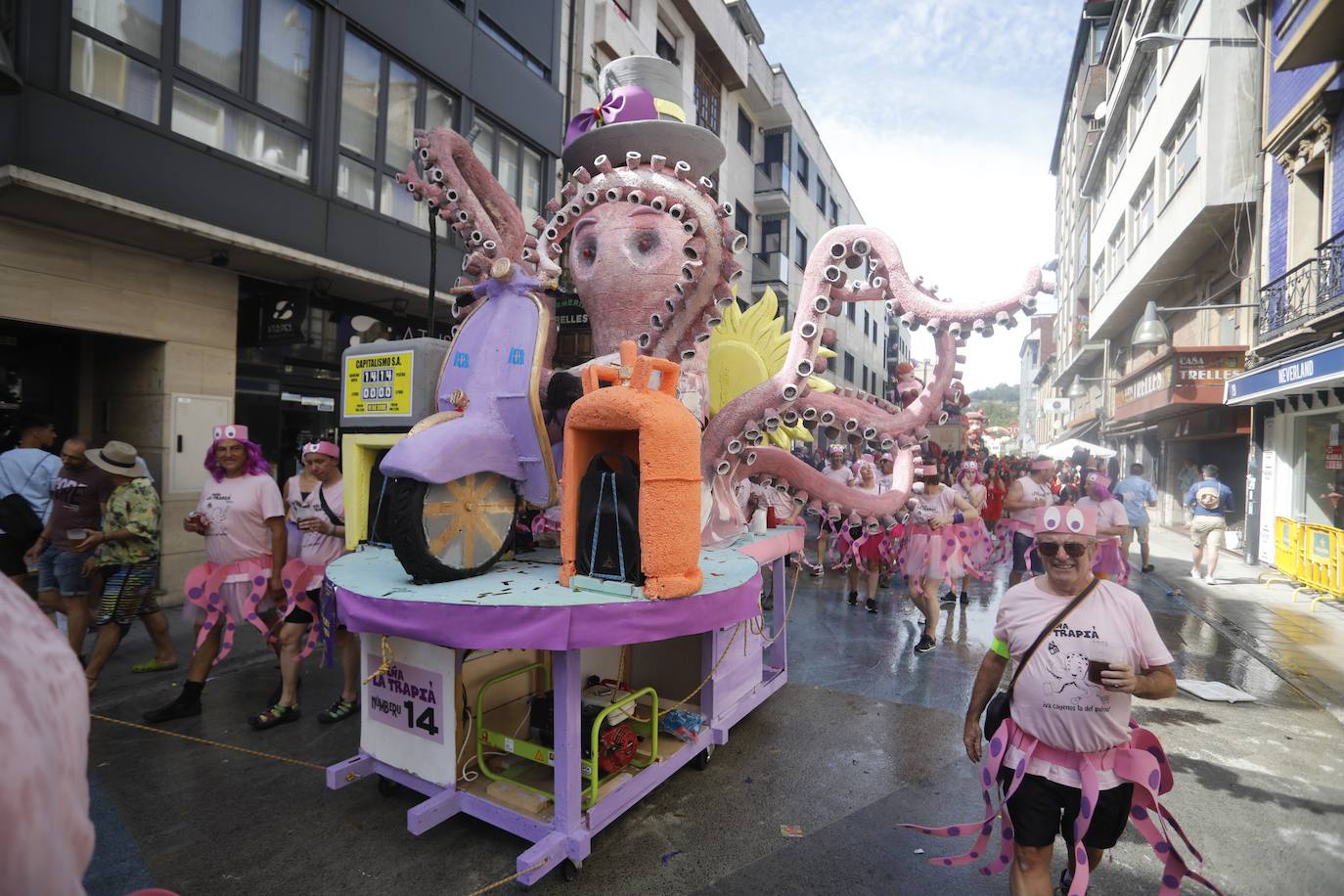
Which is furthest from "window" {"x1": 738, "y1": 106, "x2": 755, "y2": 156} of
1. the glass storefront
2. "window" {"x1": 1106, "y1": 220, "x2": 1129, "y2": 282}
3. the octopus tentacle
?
the octopus tentacle

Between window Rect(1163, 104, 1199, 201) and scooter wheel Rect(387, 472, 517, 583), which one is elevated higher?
window Rect(1163, 104, 1199, 201)

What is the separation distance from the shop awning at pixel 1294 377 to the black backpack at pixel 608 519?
8.46 metres

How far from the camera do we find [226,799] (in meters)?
3.45

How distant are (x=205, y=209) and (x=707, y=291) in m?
5.71

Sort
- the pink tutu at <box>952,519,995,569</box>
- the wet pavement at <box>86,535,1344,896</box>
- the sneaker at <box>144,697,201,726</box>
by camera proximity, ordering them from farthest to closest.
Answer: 1. the pink tutu at <box>952,519,995,569</box>
2. the sneaker at <box>144,697,201,726</box>
3. the wet pavement at <box>86,535,1344,896</box>

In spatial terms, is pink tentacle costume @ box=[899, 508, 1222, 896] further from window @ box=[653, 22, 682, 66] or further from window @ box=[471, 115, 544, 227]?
window @ box=[653, 22, 682, 66]

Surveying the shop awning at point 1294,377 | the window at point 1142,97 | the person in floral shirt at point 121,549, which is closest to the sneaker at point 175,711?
the person in floral shirt at point 121,549

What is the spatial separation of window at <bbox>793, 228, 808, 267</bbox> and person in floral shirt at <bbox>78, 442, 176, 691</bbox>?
68.6 feet

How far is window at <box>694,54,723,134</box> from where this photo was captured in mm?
17047

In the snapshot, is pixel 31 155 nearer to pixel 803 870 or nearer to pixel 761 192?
pixel 803 870

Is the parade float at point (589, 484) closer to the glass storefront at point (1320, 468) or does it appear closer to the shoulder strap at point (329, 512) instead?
the shoulder strap at point (329, 512)

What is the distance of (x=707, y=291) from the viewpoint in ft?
13.0

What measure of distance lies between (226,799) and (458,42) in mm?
9692

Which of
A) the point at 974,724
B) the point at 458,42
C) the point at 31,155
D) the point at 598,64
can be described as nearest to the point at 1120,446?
the point at 598,64
